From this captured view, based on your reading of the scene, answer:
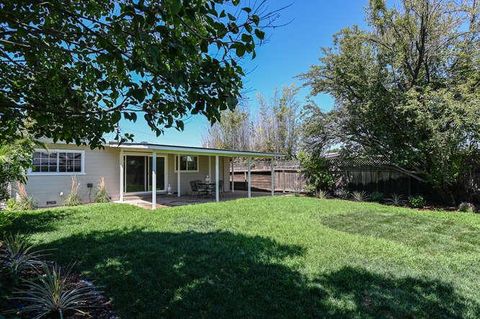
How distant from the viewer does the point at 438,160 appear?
11734mm

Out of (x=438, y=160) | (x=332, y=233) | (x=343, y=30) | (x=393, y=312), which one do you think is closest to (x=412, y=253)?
(x=332, y=233)

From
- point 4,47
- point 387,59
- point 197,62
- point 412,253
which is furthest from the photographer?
point 387,59

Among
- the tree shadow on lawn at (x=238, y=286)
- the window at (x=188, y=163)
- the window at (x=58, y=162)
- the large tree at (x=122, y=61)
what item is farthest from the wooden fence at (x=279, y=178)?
the large tree at (x=122, y=61)

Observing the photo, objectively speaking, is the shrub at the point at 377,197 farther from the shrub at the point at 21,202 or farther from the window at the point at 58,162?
the shrub at the point at 21,202

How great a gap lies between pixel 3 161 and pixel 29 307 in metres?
5.73

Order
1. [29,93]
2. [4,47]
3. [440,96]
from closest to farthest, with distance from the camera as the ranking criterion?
[4,47] → [29,93] → [440,96]

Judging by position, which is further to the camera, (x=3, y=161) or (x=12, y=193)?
(x=12, y=193)

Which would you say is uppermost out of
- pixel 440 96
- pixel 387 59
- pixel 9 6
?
pixel 387 59

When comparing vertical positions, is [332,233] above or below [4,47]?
below

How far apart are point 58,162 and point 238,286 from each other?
1134 centimetres

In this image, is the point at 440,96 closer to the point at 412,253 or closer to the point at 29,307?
the point at 412,253

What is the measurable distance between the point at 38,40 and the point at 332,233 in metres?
6.54

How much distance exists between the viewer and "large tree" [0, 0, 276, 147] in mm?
2145

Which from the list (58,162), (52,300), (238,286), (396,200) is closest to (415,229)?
(238,286)
